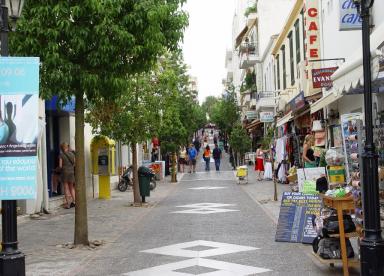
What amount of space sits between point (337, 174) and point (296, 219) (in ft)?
4.54

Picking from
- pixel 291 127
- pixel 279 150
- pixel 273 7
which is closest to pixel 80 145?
pixel 279 150

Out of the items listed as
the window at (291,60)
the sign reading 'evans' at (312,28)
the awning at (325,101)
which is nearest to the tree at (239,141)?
the window at (291,60)

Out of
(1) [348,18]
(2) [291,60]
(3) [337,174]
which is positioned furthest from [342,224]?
(2) [291,60]

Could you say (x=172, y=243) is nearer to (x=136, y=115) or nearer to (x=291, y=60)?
(x=136, y=115)

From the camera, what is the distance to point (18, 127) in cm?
664

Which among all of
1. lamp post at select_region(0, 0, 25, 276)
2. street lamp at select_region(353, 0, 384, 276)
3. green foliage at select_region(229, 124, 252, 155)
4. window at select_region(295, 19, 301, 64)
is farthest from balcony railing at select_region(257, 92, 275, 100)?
lamp post at select_region(0, 0, 25, 276)

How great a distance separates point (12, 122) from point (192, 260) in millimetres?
3462

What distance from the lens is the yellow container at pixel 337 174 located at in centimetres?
948

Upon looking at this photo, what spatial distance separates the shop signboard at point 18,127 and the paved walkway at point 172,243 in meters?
1.93

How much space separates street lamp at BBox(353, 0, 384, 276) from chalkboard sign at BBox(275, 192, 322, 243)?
1994 millimetres

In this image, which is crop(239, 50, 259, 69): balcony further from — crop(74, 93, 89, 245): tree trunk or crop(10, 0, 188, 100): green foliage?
crop(74, 93, 89, 245): tree trunk

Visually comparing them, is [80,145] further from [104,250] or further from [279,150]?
[279,150]

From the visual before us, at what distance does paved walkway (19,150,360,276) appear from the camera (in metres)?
8.06

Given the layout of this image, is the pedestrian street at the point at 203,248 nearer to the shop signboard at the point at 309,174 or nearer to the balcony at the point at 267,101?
the shop signboard at the point at 309,174
